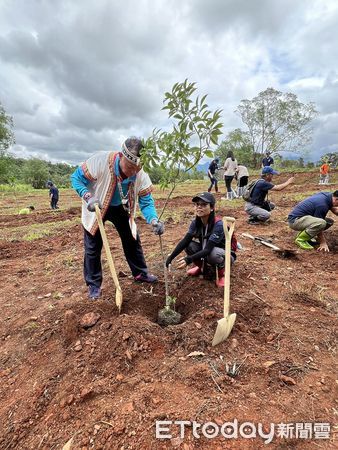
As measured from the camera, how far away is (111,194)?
310 cm

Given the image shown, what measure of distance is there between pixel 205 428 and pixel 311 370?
999mm

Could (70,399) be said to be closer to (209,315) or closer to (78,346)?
(78,346)

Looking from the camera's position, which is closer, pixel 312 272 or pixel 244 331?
pixel 244 331

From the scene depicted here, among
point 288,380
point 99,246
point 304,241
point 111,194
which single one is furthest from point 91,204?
point 304,241

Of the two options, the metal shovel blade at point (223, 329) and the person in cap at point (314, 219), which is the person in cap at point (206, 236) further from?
the person in cap at point (314, 219)

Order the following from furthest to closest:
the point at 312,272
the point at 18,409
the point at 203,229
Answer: the point at 312,272 < the point at 203,229 < the point at 18,409

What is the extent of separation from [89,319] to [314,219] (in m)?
4.05

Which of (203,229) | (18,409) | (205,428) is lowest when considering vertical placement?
(18,409)

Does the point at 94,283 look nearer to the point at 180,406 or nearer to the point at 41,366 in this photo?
the point at 41,366

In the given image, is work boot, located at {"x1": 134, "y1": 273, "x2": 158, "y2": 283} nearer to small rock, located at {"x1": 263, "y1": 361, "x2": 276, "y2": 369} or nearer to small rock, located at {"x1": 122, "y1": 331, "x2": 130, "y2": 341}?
small rock, located at {"x1": 122, "y1": 331, "x2": 130, "y2": 341}

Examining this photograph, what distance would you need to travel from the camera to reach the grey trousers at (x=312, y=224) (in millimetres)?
4755

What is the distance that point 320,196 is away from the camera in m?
5.01

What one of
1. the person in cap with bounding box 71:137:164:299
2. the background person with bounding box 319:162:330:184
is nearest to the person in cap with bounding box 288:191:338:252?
the person in cap with bounding box 71:137:164:299

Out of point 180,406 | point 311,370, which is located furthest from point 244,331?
point 180,406
